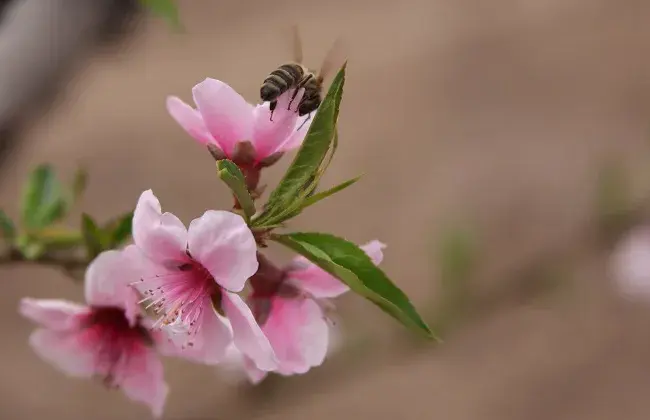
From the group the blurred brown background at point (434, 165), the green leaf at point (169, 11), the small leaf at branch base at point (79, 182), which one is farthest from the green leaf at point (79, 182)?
the blurred brown background at point (434, 165)

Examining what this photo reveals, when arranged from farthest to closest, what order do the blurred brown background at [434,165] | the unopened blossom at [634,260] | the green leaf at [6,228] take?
the blurred brown background at [434,165] → the unopened blossom at [634,260] → the green leaf at [6,228]

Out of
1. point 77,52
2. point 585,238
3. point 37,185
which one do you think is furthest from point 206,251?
point 585,238

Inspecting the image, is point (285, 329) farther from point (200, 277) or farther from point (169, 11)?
point (169, 11)

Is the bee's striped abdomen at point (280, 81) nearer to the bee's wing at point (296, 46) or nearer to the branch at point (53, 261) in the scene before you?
the bee's wing at point (296, 46)

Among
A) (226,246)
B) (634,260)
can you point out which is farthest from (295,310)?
(634,260)

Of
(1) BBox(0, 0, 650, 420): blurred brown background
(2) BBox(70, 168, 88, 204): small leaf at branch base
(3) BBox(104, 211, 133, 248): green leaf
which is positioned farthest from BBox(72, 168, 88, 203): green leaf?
(1) BBox(0, 0, 650, 420): blurred brown background

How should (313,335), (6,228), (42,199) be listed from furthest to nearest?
(42,199) → (6,228) → (313,335)

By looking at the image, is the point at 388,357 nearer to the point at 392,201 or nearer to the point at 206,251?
the point at 392,201
